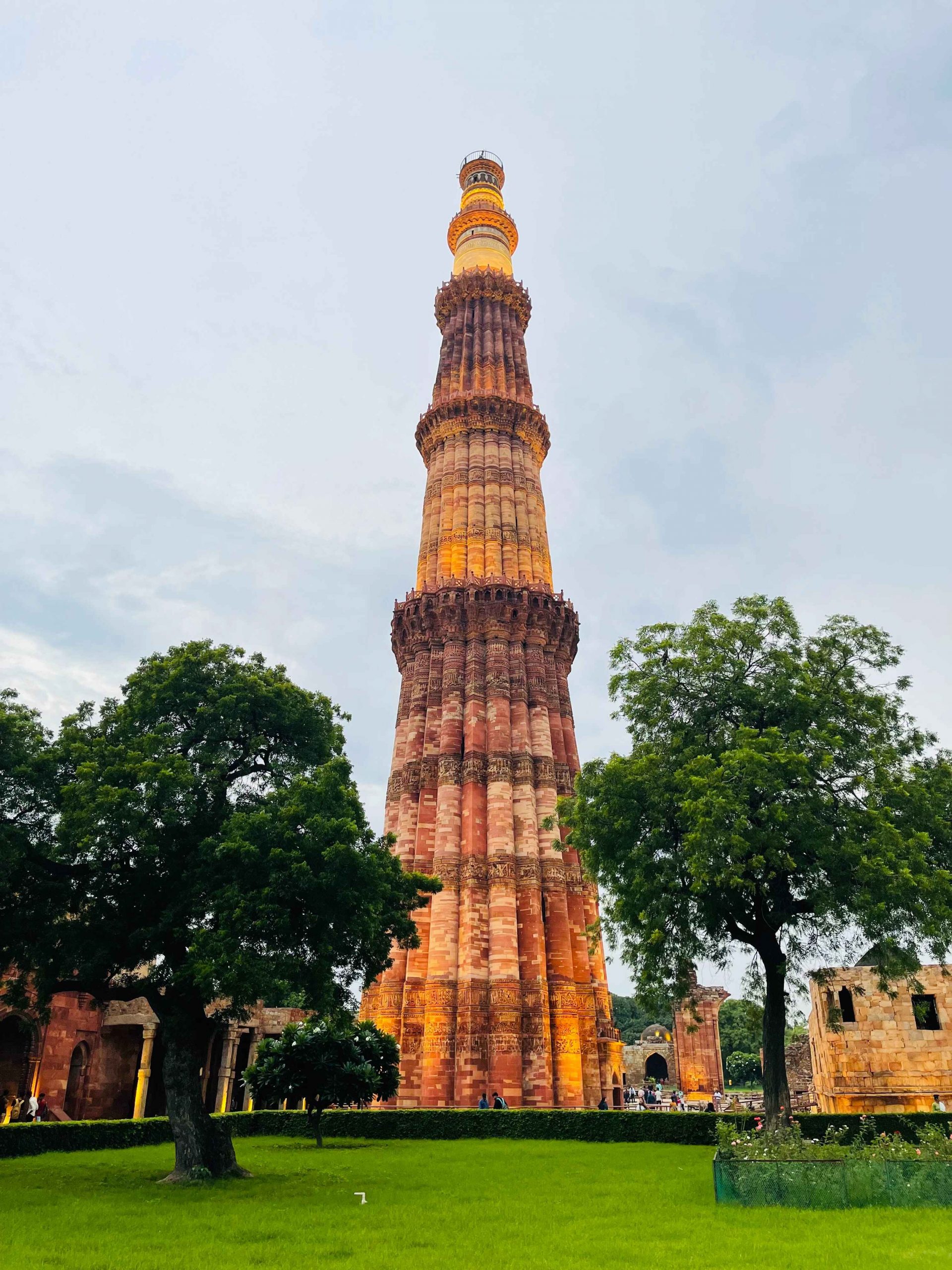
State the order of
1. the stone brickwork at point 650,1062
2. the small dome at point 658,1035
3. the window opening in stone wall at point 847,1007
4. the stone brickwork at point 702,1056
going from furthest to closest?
the small dome at point 658,1035 → the stone brickwork at point 650,1062 → the stone brickwork at point 702,1056 → the window opening in stone wall at point 847,1007

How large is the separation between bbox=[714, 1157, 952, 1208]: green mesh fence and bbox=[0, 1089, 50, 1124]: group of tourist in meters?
24.9

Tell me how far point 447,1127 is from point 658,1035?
4595cm

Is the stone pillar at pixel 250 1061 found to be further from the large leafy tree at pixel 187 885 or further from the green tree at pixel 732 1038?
the green tree at pixel 732 1038

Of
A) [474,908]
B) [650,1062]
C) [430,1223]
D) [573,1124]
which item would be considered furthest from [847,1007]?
[650,1062]

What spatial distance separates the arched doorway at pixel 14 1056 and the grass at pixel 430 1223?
11.8m

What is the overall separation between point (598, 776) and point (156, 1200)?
13.3 m

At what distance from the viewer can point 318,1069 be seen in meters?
27.4

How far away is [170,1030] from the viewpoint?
18734mm

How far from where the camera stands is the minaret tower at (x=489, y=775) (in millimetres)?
34344

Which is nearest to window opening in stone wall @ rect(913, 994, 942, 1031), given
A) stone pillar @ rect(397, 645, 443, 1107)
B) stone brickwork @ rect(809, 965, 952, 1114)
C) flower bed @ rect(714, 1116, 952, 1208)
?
stone brickwork @ rect(809, 965, 952, 1114)

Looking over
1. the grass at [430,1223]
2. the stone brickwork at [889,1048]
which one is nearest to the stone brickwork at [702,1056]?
the stone brickwork at [889,1048]

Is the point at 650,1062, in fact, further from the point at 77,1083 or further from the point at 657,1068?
the point at 77,1083

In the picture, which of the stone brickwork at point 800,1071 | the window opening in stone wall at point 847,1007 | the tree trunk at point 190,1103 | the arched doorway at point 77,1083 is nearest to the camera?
the tree trunk at point 190,1103

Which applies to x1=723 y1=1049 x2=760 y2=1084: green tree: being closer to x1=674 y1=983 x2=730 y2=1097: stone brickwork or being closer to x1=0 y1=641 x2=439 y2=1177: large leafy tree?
x1=674 y1=983 x2=730 y2=1097: stone brickwork
